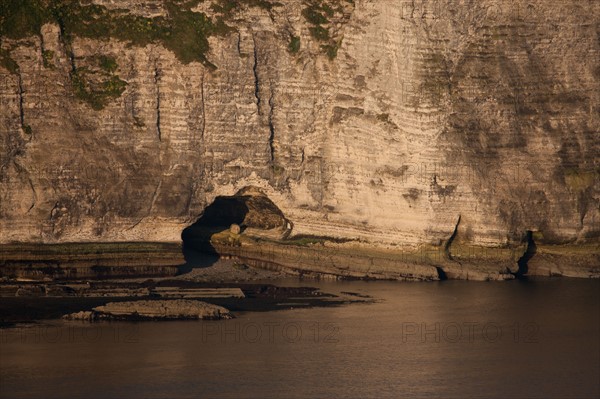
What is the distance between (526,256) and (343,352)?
13220mm

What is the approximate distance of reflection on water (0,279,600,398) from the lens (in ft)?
123

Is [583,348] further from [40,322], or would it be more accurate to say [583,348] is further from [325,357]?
[40,322]

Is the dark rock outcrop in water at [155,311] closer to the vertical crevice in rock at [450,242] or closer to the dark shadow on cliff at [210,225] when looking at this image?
the dark shadow on cliff at [210,225]

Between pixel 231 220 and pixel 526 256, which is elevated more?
pixel 231 220

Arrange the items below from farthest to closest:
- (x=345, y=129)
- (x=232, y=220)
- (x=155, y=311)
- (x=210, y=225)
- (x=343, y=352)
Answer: (x=210, y=225), (x=232, y=220), (x=345, y=129), (x=155, y=311), (x=343, y=352)

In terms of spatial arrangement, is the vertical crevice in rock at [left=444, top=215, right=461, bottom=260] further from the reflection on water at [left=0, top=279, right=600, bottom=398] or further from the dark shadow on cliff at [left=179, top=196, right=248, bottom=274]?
the dark shadow on cliff at [left=179, top=196, right=248, bottom=274]

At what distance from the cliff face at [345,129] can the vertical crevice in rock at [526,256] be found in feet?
1.73

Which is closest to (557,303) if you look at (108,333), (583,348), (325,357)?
(583,348)

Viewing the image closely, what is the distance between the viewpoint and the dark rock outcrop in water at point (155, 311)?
147 ft

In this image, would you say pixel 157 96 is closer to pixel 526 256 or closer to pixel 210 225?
pixel 210 225

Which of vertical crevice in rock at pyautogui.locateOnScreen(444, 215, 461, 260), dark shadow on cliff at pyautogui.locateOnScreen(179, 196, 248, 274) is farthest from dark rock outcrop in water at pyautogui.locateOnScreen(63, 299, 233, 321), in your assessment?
vertical crevice in rock at pyautogui.locateOnScreen(444, 215, 461, 260)

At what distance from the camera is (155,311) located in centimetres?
4500

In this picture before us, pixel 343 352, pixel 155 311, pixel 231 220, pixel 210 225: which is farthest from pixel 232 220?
pixel 343 352

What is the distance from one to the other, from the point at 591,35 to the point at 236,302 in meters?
15.6
